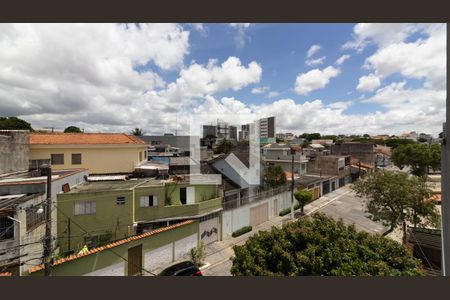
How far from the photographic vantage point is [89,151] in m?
15.4

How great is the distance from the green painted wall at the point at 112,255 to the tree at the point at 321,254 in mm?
5086

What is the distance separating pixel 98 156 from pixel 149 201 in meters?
7.62

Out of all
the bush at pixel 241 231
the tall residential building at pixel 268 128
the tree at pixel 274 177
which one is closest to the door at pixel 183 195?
the bush at pixel 241 231

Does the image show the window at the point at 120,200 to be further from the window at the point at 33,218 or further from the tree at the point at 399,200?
the tree at the point at 399,200

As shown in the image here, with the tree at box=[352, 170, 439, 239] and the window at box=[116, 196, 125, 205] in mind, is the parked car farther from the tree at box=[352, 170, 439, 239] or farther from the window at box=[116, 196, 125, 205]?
the tree at box=[352, 170, 439, 239]

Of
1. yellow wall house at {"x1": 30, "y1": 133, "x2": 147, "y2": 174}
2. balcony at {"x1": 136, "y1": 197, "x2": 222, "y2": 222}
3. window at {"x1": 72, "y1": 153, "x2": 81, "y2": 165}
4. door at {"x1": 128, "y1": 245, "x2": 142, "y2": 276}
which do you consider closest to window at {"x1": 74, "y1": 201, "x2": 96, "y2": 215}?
balcony at {"x1": 136, "y1": 197, "x2": 222, "y2": 222}

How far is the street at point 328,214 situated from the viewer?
1013 centimetres

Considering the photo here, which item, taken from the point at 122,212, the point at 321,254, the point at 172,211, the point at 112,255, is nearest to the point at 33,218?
the point at 112,255

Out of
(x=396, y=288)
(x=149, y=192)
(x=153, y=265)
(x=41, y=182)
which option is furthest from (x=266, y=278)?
(x=41, y=182)

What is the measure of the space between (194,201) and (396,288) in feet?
34.9

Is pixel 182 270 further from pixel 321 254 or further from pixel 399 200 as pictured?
pixel 399 200

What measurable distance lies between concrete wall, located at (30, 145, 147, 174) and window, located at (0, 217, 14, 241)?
354 inches

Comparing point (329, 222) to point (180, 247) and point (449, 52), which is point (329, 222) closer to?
point (449, 52)

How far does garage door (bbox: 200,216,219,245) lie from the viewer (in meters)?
11.5
